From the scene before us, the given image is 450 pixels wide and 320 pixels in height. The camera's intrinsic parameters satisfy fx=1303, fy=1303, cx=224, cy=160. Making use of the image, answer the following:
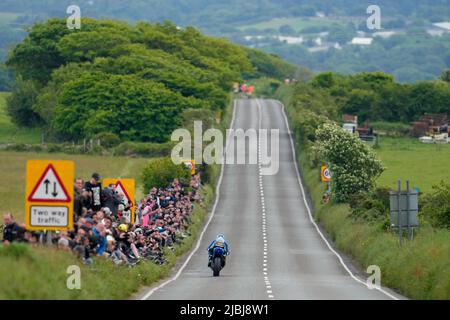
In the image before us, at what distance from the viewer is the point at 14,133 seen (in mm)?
130625

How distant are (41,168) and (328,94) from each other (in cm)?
11209

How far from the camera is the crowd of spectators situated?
3042cm

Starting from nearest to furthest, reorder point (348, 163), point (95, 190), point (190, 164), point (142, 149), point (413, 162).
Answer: point (95, 190), point (348, 163), point (190, 164), point (413, 162), point (142, 149)

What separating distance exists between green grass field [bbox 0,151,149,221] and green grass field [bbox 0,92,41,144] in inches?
573

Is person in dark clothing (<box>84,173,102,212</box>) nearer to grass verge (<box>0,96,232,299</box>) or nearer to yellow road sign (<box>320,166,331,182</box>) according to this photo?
grass verge (<box>0,96,232,299</box>)

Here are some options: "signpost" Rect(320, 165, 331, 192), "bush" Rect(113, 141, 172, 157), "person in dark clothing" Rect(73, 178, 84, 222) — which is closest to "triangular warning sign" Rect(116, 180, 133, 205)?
"person in dark clothing" Rect(73, 178, 84, 222)

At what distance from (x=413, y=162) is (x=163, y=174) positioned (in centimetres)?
2997

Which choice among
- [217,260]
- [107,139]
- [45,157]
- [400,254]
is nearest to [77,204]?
[217,260]

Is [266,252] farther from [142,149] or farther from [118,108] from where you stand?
[118,108]

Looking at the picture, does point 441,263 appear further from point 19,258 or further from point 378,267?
point 19,258

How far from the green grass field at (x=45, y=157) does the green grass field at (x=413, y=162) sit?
1790cm
